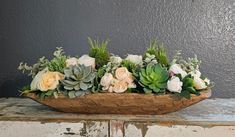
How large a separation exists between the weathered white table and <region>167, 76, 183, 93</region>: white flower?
0.09m

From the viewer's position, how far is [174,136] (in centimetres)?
89

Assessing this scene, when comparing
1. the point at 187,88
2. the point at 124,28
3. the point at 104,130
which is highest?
the point at 124,28

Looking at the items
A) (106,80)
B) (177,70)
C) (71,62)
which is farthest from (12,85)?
(177,70)

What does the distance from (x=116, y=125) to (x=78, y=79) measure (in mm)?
173

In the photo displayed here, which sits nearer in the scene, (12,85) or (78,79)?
(78,79)

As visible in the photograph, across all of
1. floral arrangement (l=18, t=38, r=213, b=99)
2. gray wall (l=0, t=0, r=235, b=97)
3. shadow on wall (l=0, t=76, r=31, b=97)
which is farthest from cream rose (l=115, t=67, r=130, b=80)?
shadow on wall (l=0, t=76, r=31, b=97)

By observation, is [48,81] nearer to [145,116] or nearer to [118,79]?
[118,79]

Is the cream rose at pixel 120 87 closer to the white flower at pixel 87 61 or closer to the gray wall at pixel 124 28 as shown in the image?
the white flower at pixel 87 61

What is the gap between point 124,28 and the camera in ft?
4.57

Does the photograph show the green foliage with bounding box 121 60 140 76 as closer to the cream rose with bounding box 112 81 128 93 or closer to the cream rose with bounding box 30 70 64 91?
the cream rose with bounding box 112 81 128 93

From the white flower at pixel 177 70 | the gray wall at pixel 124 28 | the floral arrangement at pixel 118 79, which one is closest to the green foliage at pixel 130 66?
the floral arrangement at pixel 118 79

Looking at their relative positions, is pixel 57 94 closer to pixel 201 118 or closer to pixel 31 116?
pixel 31 116

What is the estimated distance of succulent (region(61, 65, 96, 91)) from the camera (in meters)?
Answer: 0.93

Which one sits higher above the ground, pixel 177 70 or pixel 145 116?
pixel 177 70
